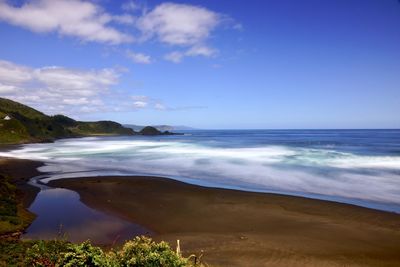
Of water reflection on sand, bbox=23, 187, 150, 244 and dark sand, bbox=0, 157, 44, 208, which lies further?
dark sand, bbox=0, 157, 44, 208

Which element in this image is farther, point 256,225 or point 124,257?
point 256,225

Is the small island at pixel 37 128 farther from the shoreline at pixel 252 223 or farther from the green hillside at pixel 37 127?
the shoreline at pixel 252 223

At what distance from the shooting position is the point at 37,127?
312 ft

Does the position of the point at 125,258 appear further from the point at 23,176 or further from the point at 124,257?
the point at 23,176

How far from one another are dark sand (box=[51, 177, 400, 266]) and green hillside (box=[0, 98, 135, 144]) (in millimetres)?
61551

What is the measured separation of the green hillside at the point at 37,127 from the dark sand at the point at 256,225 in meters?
61.6

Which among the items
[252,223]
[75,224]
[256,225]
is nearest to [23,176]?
[75,224]

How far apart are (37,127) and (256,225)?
305ft

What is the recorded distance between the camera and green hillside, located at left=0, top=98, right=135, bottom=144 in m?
75.1

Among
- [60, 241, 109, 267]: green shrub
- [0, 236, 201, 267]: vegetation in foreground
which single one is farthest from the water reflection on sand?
[60, 241, 109, 267]: green shrub

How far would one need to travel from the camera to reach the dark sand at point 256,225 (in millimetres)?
11281

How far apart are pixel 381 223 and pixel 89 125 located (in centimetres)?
14978

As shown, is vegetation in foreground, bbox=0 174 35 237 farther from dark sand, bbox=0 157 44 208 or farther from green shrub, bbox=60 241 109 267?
green shrub, bbox=60 241 109 267

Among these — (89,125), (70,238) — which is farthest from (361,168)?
(89,125)
